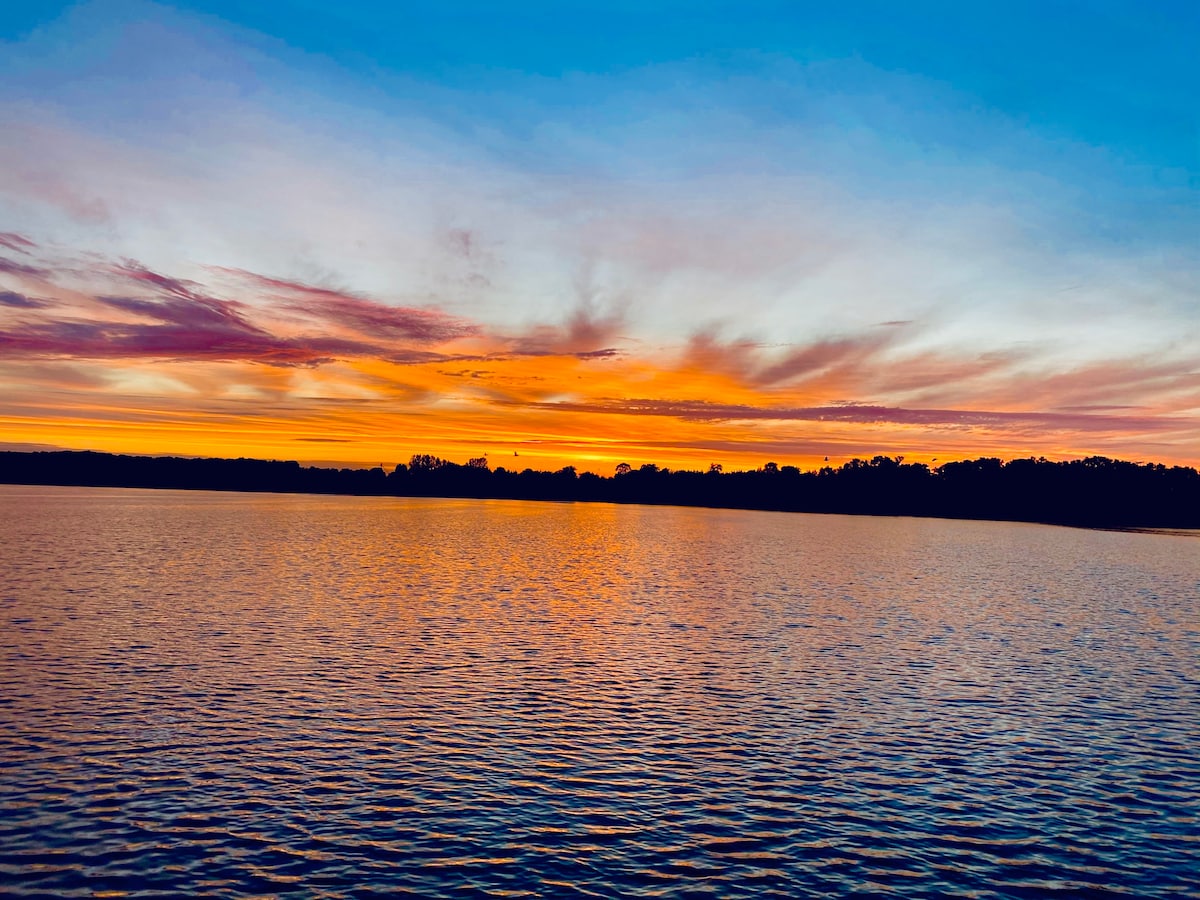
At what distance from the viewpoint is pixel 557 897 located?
19.1 meters

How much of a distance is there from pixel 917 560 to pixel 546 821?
406 feet

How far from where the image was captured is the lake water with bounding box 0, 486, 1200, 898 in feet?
67.9

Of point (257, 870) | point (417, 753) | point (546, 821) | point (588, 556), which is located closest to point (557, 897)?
point (546, 821)

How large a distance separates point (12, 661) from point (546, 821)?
31303 millimetres

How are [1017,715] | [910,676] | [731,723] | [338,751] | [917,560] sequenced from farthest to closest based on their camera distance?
[917,560] → [910,676] → [1017,715] → [731,723] → [338,751]

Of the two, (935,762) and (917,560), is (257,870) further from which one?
(917,560)

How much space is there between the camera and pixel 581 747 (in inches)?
1199

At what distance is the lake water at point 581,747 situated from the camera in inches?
814

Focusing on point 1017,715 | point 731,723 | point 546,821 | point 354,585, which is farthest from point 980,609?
point 546,821

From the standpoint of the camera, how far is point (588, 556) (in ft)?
408

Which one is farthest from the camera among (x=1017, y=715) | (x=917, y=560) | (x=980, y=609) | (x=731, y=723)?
(x=917, y=560)

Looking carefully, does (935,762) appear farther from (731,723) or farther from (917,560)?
(917,560)

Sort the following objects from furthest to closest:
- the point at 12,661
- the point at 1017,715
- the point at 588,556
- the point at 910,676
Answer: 1. the point at 588,556
2. the point at 910,676
3. the point at 12,661
4. the point at 1017,715

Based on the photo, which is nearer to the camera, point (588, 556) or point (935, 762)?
point (935, 762)
